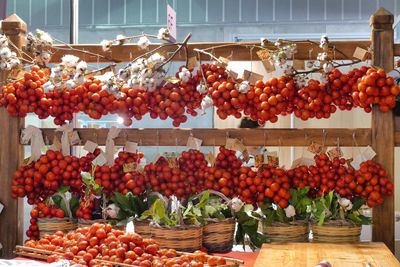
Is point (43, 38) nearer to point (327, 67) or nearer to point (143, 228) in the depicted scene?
point (143, 228)

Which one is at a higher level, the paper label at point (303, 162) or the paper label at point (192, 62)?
the paper label at point (192, 62)

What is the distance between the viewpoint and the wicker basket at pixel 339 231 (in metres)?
3.28

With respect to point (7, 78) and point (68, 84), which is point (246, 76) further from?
point (7, 78)

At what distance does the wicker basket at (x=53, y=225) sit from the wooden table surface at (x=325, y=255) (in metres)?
1.17

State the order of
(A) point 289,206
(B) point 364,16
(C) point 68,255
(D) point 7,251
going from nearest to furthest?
(C) point 68,255, (A) point 289,206, (D) point 7,251, (B) point 364,16

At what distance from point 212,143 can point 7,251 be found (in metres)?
1.41

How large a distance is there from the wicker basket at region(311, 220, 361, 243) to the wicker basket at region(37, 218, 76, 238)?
4.58 feet

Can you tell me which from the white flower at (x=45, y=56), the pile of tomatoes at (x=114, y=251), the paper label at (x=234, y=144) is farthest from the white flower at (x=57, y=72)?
the paper label at (x=234, y=144)

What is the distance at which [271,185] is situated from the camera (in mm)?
3354

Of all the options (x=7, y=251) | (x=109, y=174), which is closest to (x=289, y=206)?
(x=109, y=174)

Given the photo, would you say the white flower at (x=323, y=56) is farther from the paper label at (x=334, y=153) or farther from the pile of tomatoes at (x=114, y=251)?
the pile of tomatoes at (x=114, y=251)

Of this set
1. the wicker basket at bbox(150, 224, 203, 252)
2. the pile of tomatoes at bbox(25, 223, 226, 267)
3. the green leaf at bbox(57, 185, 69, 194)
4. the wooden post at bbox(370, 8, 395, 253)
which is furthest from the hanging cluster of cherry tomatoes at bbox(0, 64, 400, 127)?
the pile of tomatoes at bbox(25, 223, 226, 267)

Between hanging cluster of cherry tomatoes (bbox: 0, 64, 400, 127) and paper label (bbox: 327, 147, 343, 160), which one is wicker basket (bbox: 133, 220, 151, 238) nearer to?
hanging cluster of cherry tomatoes (bbox: 0, 64, 400, 127)

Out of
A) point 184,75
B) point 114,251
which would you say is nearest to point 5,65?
point 184,75
